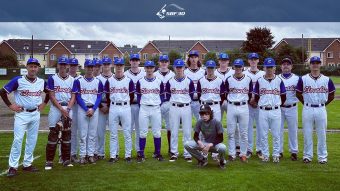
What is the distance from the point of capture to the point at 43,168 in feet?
23.8

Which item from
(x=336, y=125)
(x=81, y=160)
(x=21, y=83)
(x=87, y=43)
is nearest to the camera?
(x=21, y=83)

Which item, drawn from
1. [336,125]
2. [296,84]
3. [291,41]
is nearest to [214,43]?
[291,41]

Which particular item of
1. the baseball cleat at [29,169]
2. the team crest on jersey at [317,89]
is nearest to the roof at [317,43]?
the team crest on jersey at [317,89]

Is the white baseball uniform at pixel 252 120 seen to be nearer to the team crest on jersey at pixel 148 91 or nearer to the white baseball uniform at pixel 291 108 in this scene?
the white baseball uniform at pixel 291 108

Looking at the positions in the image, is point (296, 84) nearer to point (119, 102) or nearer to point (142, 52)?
point (119, 102)

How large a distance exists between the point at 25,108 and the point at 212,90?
11.4 ft

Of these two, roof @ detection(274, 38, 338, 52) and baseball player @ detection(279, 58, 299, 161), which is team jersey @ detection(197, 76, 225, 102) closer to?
baseball player @ detection(279, 58, 299, 161)

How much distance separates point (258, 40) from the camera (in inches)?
1887

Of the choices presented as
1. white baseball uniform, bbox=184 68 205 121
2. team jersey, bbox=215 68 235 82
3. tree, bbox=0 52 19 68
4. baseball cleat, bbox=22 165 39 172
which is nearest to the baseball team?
white baseball uniform, bbox=184 68 205 121

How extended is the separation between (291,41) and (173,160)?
5260 centimetres

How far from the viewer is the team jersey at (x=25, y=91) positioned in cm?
681

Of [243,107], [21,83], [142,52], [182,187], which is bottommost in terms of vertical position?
[182,187]

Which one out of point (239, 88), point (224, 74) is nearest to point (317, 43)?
point (224, 74)

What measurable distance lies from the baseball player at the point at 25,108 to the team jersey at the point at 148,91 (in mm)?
1865
